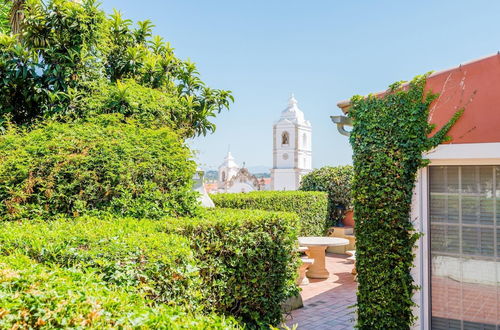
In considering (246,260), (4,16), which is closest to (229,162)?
(4,16)

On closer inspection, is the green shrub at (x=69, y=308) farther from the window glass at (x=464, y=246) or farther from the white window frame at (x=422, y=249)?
the window glass at (x=464, y=246)

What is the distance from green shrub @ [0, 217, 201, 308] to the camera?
3424mm

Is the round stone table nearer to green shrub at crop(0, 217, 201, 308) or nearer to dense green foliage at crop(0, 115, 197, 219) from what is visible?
dense green foliage at crop(0, 115, 197, 219)

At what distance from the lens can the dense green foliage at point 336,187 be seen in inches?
608

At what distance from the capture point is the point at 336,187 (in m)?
15.6

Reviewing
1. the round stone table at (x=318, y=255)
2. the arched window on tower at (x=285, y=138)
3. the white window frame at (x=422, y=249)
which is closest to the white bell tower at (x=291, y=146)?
the arched window on tower at (x=285, y=138)

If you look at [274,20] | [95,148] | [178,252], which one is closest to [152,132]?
[95,148]

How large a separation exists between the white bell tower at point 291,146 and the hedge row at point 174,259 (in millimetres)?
50337

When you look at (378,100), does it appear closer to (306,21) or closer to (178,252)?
(178,252)

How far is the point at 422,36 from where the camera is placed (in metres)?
9.02

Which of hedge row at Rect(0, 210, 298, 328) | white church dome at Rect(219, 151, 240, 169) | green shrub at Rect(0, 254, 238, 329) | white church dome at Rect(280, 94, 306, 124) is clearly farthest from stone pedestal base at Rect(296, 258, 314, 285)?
white church dome at Rect(219, 151, 240, 169)

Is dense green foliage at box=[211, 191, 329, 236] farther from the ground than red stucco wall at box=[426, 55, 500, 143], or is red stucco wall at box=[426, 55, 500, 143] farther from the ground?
red stucco wall at box=[426, 55, 500, 143]

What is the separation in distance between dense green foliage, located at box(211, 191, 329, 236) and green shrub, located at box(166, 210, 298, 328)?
6.18 m

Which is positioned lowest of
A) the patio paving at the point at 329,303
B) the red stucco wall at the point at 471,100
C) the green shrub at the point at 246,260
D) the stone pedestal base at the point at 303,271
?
the patio paving at the point at 329,303
